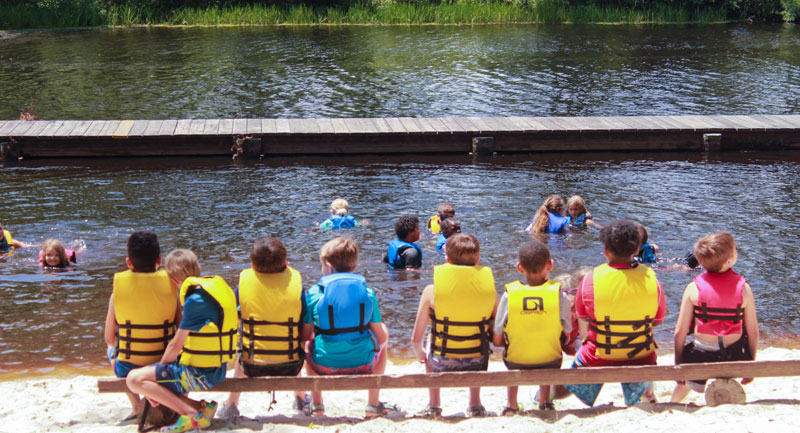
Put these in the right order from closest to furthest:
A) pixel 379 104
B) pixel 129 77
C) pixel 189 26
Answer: pixel 379 104, pixel 129 77, pixel 189 26

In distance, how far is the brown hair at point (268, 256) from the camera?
19.0 ft

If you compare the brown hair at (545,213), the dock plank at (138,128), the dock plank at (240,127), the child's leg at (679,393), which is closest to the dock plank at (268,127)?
the dock plank at (240,127)

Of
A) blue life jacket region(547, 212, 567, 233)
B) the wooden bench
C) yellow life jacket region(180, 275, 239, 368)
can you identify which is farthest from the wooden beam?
blue life jacket region(547, 212, 567, 233)

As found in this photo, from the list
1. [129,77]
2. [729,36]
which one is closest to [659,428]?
[129,77]

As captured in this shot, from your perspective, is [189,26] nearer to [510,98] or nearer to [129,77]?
[129,77]

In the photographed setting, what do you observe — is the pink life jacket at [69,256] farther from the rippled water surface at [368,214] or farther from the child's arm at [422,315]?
the child's arm at [422,315]

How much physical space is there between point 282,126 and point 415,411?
12.5 m

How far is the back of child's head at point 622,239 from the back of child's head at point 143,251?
346 centimetres

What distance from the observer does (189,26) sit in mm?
41656

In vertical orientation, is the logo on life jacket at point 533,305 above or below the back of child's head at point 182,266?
below

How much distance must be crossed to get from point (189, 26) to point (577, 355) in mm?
39517

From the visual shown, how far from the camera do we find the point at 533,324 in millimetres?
5840

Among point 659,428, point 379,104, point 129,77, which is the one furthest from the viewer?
point 129,77

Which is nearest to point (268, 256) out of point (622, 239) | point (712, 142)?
point (622, 239)
